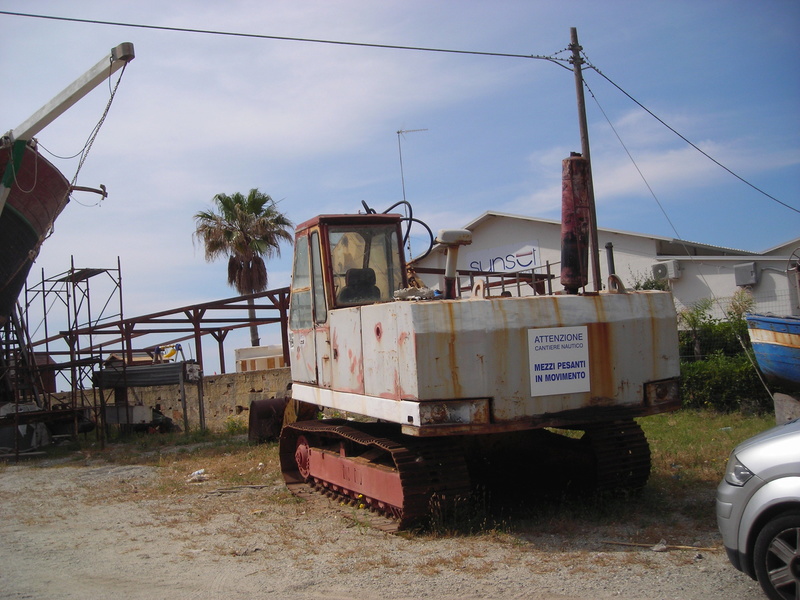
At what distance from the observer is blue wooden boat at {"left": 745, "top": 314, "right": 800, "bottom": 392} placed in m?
11.6

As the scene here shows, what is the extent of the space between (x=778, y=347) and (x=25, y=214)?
15622 millimetres

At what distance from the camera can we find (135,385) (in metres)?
18.1

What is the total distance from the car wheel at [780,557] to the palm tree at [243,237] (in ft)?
78.4

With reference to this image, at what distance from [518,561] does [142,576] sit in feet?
9.20

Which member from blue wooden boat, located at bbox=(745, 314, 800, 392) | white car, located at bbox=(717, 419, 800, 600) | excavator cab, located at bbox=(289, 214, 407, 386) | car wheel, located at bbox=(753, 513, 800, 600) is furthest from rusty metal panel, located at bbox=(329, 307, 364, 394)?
A: blue wooden boat, located at bbox=(745, 314, 800, 392)

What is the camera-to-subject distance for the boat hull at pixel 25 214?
16.2 meters

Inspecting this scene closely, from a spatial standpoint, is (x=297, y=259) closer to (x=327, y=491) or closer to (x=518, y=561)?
(x=327, y=491)

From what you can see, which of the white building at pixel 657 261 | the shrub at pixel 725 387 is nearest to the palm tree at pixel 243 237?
the white building at pixel 657 261

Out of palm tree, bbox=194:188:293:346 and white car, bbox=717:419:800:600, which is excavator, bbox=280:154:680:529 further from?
palm tree, bbox=194:188:293:346

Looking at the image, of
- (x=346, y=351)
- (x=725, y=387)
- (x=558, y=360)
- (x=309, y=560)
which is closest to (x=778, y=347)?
(x=725, y=387)

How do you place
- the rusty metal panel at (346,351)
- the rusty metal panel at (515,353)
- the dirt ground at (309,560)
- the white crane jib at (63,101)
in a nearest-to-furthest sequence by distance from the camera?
the dirt ground at (309,560)
the rusty metal panel at (515,353)
the rusty metal panel at (346,351)
the white crane jib at (63,101)

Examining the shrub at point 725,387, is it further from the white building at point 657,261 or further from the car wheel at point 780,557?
the car wheel at point 780,557

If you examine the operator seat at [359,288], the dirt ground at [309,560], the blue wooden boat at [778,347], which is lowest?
the dirt ground at [309,560]

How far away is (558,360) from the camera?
236 inches
